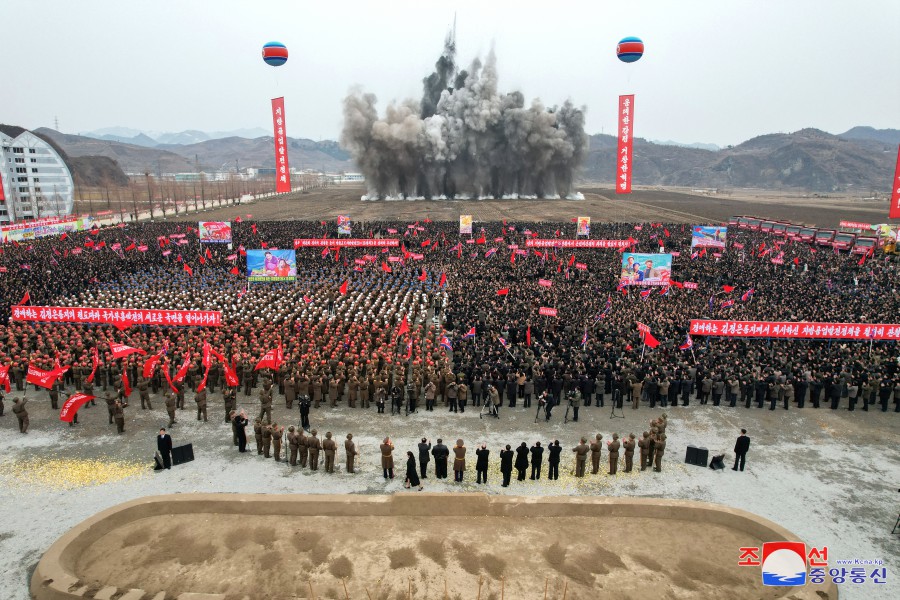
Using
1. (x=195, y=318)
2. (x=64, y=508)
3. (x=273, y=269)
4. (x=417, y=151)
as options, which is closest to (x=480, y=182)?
(x=417, y=151)

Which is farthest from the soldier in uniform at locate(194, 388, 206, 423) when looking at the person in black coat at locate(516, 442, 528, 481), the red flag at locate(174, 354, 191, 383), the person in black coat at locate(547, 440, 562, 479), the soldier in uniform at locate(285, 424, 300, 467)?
the person in black coat at locate(547, 440, 562, 479)

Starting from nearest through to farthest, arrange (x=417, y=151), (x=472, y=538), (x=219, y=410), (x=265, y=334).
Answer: (x=472, y=538), (x=219, y=410), (x=265, y=334), (x=417, y=151)

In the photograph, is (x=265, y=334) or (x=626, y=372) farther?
(x=265, y=334)

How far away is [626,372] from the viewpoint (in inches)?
685

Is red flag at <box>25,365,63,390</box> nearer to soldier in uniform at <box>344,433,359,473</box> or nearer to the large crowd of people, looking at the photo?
the large crowd of people

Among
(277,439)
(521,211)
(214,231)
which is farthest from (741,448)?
(521,211)

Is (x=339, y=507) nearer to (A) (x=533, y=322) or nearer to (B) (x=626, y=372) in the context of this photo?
(B) (x=626, y=372)

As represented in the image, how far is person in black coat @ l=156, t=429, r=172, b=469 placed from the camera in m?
12.9

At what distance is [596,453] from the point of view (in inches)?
508

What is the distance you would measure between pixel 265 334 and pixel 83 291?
15.2 metres

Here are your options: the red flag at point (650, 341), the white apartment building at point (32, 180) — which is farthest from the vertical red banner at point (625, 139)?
the white apartment building at point (32, 180)

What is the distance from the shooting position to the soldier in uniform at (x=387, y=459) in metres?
12.6

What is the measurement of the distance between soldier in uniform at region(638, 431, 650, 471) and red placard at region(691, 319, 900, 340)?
753cm

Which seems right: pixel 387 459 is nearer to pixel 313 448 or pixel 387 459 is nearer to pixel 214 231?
pixel 313 448
